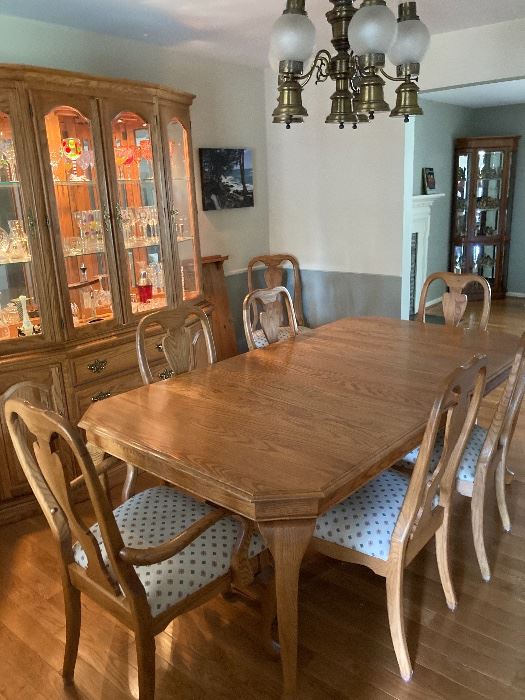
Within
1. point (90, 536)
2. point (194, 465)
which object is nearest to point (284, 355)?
point (194, 465)

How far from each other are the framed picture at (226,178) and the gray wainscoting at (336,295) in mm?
567

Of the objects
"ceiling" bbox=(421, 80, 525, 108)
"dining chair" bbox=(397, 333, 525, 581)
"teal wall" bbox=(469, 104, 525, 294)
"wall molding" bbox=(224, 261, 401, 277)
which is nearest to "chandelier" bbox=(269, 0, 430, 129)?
"dining chair" bbox=(397, 333, 525, 581)

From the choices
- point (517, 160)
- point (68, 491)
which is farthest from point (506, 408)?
point (517, 160)

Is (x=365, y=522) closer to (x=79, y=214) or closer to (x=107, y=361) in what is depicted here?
(x=107, y=361)

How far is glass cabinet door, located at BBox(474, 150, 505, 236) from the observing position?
664cm

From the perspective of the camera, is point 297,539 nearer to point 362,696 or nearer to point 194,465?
point 194,465

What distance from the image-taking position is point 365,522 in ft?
5.71

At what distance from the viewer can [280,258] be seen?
4.39 metres

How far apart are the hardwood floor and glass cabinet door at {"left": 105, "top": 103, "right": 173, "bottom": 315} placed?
1557 mm

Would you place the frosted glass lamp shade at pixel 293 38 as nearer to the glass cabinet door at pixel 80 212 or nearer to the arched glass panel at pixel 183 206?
the glass cabinet door at pixel 80 212

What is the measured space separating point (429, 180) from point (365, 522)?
520cm

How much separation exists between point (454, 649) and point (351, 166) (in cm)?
319

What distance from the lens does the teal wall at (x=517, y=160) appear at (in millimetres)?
6719

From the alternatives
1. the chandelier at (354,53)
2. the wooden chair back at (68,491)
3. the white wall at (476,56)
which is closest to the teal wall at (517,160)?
the white wall at (476,56)
